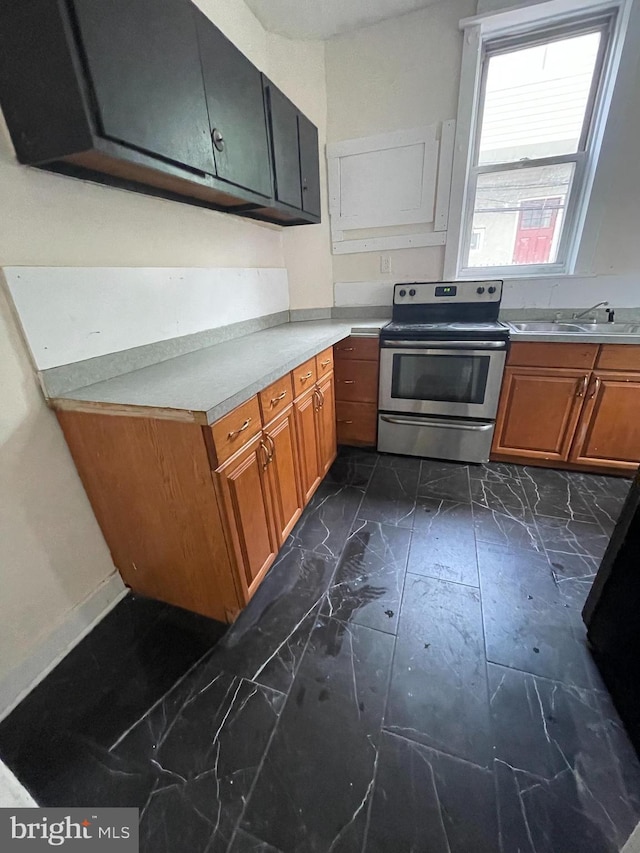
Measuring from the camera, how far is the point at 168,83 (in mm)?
→ 1139

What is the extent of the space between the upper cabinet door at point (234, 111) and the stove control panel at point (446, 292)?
1234mm

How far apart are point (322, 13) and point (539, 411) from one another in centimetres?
279

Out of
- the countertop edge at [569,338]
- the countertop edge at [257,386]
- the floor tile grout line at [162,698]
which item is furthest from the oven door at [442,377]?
the floor tile grout line at [162,698]

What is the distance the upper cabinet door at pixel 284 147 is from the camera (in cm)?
177

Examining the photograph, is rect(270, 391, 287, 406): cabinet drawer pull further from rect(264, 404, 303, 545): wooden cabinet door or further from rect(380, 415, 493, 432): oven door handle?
rect(380, 415, 493, 432): oven door handle

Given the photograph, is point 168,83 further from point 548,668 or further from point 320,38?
point 548,668

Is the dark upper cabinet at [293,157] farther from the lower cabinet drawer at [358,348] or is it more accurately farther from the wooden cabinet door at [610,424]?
the wooden cabinet door at [610,424]

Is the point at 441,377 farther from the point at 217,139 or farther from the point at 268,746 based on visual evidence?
the point at 268,746

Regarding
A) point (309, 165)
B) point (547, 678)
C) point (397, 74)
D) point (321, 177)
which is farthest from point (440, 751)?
point (397, 74)

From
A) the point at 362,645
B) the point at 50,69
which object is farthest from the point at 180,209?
the point at 362,645

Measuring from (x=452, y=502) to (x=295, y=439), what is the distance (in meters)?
1.04

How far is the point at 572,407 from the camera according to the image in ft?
7.04

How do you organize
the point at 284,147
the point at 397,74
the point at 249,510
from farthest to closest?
the point at 397,74 → the point at 284,147 → the point at 249,510

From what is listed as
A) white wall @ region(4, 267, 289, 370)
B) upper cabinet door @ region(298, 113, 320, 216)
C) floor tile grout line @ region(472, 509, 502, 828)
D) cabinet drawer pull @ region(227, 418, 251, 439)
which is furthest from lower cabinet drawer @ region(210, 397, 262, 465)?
upper cabinet door @ region(298, 113, 320, 216)
